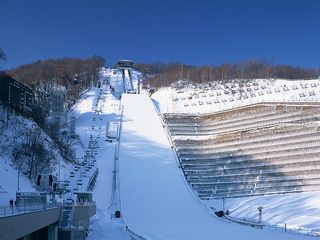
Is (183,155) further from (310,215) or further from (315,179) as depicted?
(310,215)

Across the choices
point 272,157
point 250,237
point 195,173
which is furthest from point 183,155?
point 250,237

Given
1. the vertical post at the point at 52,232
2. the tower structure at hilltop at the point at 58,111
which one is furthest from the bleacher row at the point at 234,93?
the vertical post at the point at 52,232

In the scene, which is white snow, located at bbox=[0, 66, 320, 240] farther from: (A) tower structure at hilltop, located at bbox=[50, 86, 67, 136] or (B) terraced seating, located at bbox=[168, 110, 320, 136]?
(B) terraced seating, located at bbox=[168, 110, 320, 136]

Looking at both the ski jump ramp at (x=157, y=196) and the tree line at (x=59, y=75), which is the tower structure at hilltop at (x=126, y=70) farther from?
the ski jump ramp at (x=157, y=196)

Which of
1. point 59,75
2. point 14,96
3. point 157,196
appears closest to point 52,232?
point 157,196

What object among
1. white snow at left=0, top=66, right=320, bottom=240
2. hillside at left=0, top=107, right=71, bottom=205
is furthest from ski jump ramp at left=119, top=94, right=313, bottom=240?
hillside at left=0, top=107, right=71, bottom=205

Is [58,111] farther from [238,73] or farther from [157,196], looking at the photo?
[238,73]

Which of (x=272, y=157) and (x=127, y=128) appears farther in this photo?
Answer: (x=127, y=128)

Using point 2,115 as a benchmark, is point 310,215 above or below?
below
